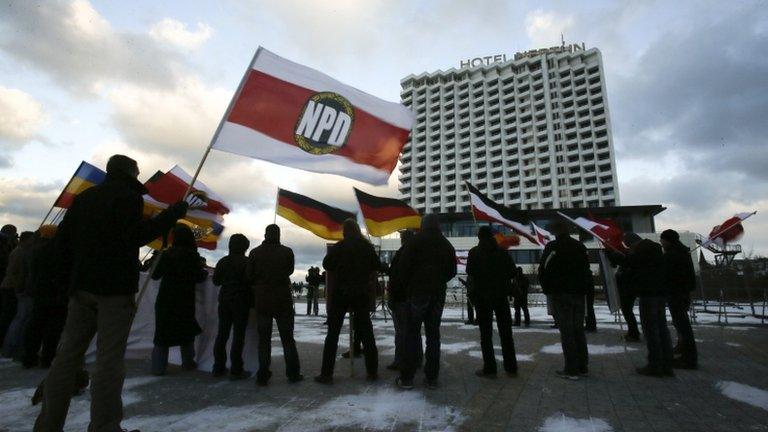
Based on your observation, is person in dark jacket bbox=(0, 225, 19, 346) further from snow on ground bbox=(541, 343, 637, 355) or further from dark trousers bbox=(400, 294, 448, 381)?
snow on ground bbox=(541, 343, 637, 355)

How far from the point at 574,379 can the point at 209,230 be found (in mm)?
9380

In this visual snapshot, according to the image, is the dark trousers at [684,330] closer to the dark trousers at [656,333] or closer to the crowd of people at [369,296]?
the crowd of people at [369,296]

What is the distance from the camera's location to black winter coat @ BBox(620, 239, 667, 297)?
16.9 feet

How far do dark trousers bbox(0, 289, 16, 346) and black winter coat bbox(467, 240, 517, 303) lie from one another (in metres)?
7.07

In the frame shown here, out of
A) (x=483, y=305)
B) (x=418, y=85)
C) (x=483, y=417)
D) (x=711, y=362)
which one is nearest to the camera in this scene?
(x=483, y=417)

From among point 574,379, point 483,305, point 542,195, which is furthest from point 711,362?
point 542,195

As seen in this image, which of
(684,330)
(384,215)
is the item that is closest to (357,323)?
(684,330)

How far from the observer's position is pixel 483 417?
332 centimetres

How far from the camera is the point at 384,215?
33.4 feet

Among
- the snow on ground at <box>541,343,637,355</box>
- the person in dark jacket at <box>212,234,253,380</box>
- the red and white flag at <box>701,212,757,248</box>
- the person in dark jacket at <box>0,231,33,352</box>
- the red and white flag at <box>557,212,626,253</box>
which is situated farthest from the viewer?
the red and white flag at <box>701,212,757,248</box>

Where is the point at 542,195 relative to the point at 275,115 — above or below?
above

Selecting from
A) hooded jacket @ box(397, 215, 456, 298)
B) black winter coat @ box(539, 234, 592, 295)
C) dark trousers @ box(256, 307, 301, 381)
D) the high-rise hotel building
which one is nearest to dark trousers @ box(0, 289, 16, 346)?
dark trousers @ box(256, 307, 301, 381)

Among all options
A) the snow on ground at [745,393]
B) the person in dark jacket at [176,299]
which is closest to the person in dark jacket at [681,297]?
the snow on ground at [745,393]

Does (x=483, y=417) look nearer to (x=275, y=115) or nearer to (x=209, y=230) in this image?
(x=275, y=115)
